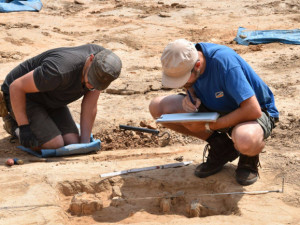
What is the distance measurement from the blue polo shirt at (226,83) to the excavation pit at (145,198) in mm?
631

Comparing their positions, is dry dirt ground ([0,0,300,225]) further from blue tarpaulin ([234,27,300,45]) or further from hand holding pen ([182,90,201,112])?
hand holding pen ([182,90,201,112])

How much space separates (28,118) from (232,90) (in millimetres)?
2048

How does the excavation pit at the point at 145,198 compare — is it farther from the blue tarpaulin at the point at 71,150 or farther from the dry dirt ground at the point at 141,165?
the blue tarpaulin at the point at 71,150

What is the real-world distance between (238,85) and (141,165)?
1.21 m

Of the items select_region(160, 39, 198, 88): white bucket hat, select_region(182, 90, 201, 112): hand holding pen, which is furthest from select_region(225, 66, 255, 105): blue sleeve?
select_region(182, 90, 201, 112): hand holding pen

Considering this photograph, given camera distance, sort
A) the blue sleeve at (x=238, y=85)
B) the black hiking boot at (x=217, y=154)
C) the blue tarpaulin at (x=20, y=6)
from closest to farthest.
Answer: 1. the blue sleeve at (x=238, y=85)
2. the black hiking boot at (x=217, y=154)
3. the blue tarpaulin at (x=20, y=6)

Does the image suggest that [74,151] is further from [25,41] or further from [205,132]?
[25,41]

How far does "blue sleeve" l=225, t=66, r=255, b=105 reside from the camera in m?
3.03

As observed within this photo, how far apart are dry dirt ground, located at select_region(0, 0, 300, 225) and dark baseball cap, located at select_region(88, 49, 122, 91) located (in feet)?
2.27

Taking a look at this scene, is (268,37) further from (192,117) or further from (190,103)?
(192,117)

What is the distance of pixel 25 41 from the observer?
25.4ft

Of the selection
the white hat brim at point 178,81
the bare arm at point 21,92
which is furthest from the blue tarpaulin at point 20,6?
the white hat brim at point 178,81

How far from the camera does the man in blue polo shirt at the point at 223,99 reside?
10.1 feet

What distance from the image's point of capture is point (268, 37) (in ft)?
24.1
